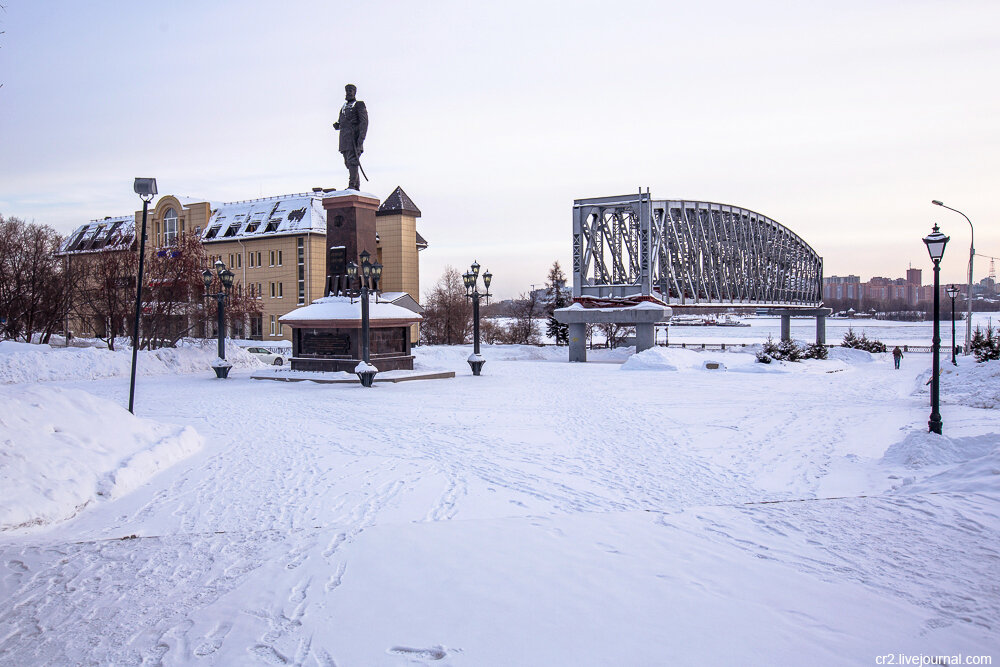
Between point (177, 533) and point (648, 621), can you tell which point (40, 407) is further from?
point (648, 621)

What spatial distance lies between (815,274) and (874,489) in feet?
190

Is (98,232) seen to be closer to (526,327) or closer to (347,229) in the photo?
(526,327)

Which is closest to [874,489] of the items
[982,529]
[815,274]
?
[982,529]

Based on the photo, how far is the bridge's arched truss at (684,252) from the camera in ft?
124

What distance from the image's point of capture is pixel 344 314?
74.0 ft

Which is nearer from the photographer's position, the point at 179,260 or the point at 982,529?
the point at 982,529

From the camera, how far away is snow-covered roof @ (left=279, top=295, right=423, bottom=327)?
22.5 meters

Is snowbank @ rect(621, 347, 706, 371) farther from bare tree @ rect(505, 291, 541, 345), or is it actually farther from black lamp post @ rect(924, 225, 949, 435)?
bare tree @ rect(505, 291, 541, 345)

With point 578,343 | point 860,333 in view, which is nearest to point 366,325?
point 578,343

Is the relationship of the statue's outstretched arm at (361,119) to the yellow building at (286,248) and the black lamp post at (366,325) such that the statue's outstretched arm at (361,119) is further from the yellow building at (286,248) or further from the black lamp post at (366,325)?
the yellow building at (286,248)

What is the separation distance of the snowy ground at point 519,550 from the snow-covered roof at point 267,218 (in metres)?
38.1

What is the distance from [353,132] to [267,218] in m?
28.0

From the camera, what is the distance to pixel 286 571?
5.44m

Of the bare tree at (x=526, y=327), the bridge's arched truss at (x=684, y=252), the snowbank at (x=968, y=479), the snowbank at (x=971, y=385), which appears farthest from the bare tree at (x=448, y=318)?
the snowbank at (x=968, y=479)
